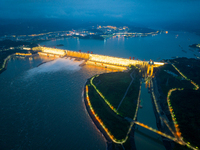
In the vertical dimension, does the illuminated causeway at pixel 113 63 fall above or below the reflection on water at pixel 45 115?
above

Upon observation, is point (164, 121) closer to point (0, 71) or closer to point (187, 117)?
point (187, 117)

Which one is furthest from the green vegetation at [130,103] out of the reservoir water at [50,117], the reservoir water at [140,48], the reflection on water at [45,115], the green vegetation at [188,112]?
the reservoir water at [140,48]

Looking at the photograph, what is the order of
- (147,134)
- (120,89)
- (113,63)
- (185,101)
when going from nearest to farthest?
(147,134) < (185,101) < (120,89) < (113,63)

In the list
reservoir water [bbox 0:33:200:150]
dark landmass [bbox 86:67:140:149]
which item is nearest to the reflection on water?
reservoir water [bbox 0:33:200:150]

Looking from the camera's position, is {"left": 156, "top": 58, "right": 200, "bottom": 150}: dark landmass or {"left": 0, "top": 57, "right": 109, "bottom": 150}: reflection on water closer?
{"left": 0, "top": 57, "right": 109, "bottom": 150}: reflection on water

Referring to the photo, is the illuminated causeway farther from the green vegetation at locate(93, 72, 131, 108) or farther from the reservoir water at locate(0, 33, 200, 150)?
the green vegetation at locate(93, 72, 131, 108)

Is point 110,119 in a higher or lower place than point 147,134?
higher

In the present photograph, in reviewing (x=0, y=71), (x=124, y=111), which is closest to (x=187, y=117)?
(x=124, y=111)

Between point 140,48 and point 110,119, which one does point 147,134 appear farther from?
→ point 140,48

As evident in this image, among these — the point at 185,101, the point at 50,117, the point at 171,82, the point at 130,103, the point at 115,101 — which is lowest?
the point at 50,117

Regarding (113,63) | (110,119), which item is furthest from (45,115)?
(113,63)

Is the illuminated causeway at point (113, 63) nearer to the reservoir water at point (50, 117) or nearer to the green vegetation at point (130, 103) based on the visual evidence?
the reservoir water at point (50, 117)

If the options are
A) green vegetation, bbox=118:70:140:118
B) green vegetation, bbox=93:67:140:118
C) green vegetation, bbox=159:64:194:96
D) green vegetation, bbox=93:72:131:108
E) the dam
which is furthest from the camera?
the dam
